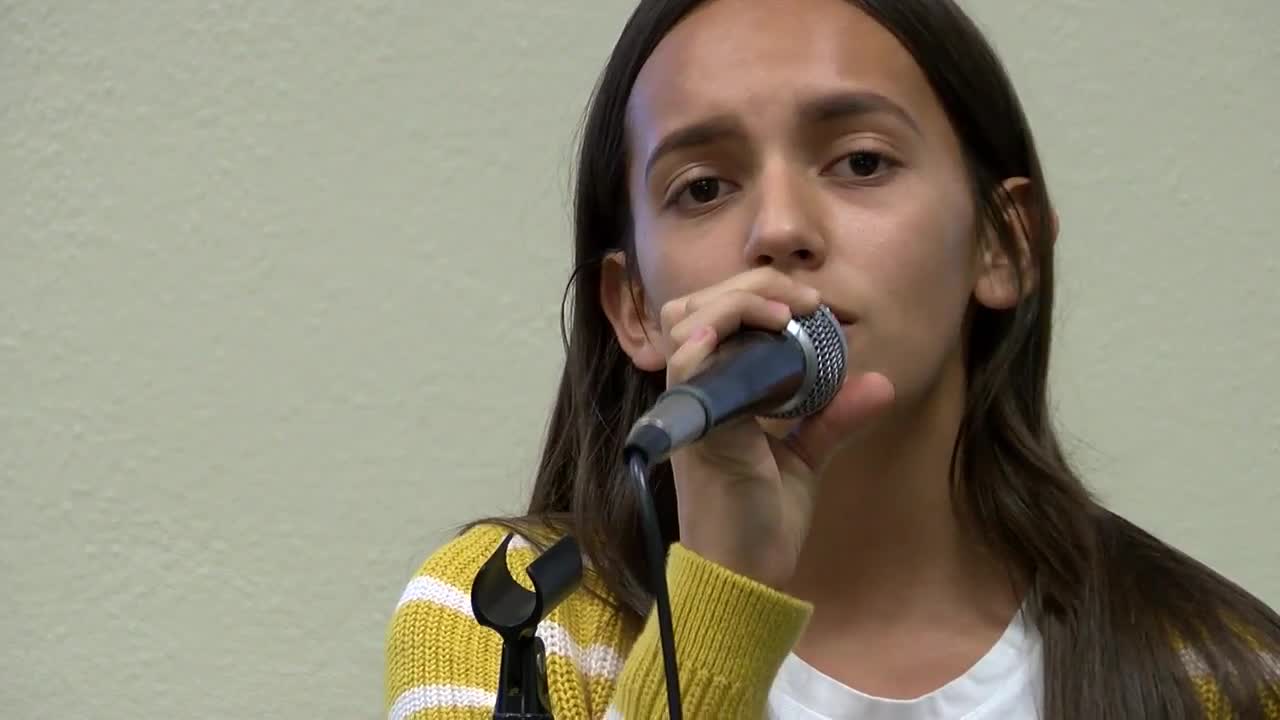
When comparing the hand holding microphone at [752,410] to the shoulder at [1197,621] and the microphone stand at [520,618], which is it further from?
the shoulder at [1197,621]

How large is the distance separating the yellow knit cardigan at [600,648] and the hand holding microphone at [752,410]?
0.09 ft

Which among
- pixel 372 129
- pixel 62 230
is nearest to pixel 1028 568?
pixel 372 129

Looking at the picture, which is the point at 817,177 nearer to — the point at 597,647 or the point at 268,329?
the point at 597,647

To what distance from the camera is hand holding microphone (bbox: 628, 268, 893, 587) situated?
0.67 metres

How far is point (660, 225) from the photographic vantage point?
97cm

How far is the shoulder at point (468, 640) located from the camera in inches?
36.2

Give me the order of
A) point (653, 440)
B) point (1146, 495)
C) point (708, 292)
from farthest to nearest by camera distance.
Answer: point (1146, 495) < point (708, 292) < point (653, 440)

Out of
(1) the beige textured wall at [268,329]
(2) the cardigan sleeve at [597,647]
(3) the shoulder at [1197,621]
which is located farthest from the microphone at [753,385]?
(1) the beige textured wall at [268,329]

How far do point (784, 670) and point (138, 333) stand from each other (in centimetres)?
74

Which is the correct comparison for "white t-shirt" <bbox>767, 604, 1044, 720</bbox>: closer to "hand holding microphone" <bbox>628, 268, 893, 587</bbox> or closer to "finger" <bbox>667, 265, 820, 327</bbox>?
"hand holding microphone" <bbox>628, 268, 893, 587</bbox>

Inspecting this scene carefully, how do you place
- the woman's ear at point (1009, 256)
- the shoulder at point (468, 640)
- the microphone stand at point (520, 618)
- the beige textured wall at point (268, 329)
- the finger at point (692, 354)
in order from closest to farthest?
1. the microphone stand at point (520, 618)
2. the finger at point (692, 354)
3. the shoulder at point (468, 640)
4. the woman's ear at point (1009, 256)
5. the beige textured wall at point (268, 329)

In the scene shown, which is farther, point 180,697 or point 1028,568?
point 180,697

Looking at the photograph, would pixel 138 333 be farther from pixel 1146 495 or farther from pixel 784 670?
pixel 1146 495

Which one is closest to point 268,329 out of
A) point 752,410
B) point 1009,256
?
point 1009,256
